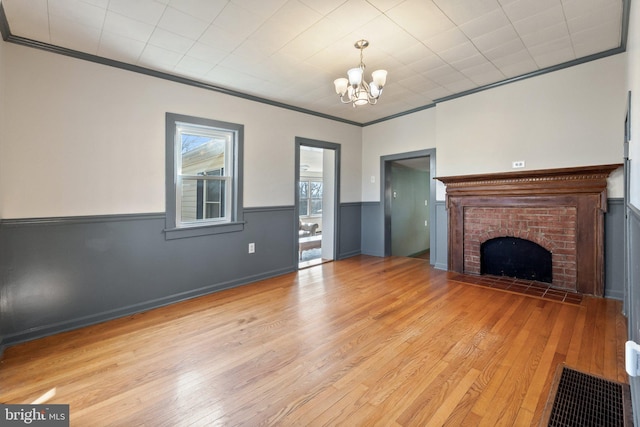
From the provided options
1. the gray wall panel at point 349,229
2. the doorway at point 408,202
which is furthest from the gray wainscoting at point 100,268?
the doorway at point 408,202

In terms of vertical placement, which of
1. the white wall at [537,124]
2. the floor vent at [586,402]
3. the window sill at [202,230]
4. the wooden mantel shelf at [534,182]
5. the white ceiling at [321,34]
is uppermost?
the white ceiling at [321,34]

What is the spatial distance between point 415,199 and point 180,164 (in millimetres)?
5037

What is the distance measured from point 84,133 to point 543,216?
16.6 ft

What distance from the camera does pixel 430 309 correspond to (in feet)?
9.71

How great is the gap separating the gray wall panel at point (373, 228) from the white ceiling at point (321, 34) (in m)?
2.52

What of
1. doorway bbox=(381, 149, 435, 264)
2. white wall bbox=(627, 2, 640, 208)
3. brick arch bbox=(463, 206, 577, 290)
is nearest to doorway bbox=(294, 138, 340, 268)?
doorway bbox=(381, 149, 435, 264)

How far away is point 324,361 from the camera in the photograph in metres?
2.06

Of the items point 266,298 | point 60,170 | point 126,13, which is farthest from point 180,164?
point 266,298

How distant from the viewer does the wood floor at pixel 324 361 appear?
62.6 inches

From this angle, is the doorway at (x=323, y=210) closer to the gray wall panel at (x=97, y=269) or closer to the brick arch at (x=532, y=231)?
the gray wall panel at (x=97, y=269)

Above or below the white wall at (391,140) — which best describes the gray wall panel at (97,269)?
below

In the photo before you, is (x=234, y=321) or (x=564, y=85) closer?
(x=234, y=321)

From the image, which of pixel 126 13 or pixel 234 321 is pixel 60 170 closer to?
pixel 126 13

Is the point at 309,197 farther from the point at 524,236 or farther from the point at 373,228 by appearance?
the point at 524,236
